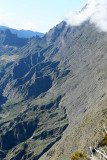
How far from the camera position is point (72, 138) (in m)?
119

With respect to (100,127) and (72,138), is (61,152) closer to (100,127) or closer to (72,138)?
(72,138)

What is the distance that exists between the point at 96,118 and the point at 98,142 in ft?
108

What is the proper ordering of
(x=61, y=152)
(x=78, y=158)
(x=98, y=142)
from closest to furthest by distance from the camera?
1. (x=78, y=158)
2. (x=98, y=142)
3. (x=61, y=152)

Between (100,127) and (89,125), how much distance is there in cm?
1381

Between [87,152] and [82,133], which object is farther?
[82,133]

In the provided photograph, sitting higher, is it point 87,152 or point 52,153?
point 52,153

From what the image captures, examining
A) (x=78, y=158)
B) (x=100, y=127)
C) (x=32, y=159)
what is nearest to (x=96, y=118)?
(x=100, y=127)

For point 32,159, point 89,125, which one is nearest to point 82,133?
point 89,125

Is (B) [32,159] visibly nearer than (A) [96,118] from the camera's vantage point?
No

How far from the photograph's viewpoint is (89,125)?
118188mm

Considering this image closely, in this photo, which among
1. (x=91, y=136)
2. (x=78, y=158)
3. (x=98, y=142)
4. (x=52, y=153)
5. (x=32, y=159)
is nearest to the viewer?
(x=78, y=158)

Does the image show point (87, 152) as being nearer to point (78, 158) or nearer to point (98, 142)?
point (98, 142)

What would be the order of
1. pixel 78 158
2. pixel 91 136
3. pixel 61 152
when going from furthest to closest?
pixel 61 152 → pixel 91 136 → pixel 78 158

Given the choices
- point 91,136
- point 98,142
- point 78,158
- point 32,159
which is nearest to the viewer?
point 78,158
